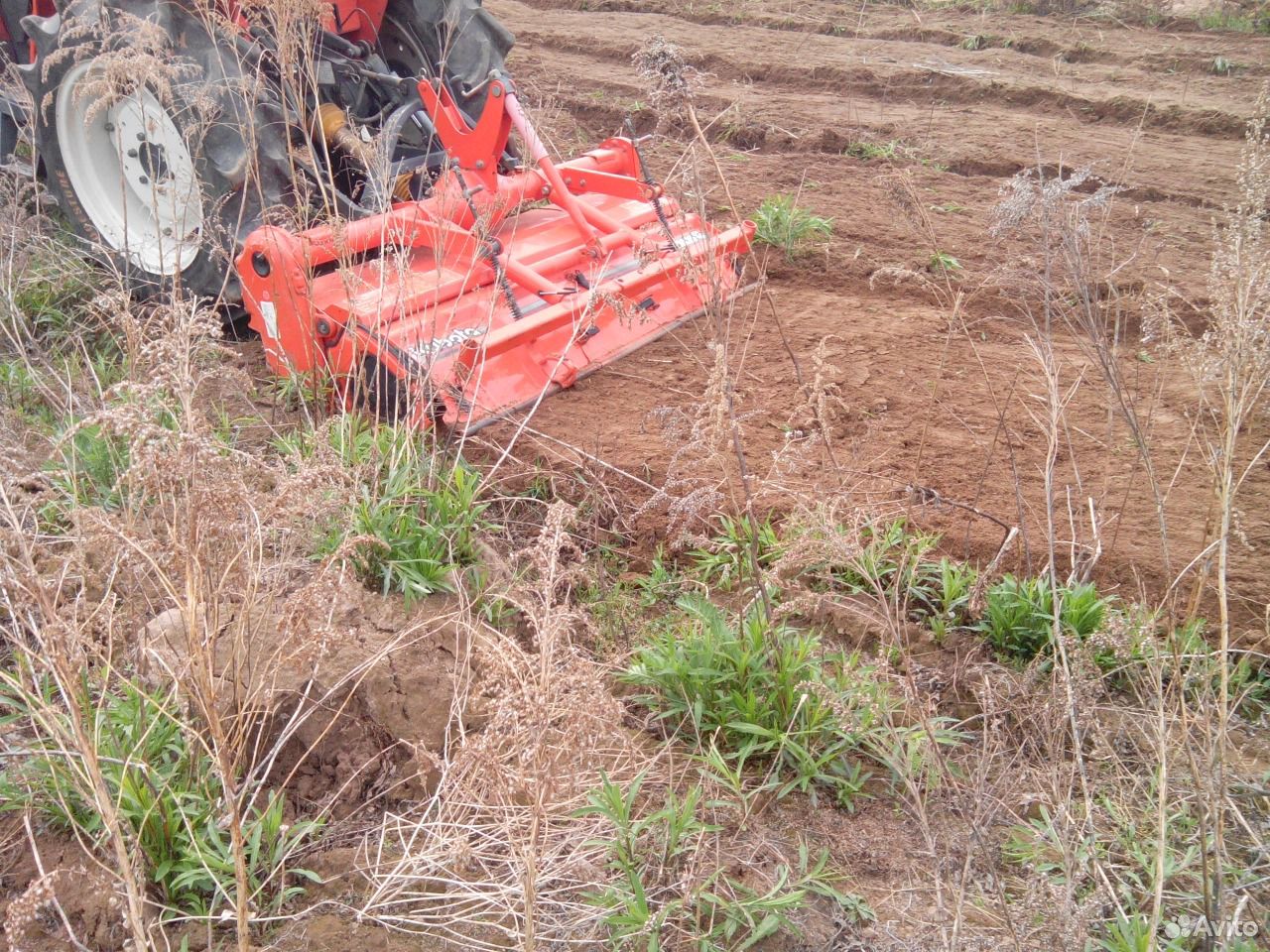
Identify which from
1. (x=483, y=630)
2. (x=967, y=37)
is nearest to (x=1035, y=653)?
(x=483, y=630)

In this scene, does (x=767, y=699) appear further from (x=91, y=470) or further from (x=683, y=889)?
(x=91, y=470)

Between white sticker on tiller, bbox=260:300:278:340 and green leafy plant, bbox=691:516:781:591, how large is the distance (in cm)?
173

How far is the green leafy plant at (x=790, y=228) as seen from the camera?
195 inches

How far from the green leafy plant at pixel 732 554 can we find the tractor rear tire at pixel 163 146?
1.82 meters

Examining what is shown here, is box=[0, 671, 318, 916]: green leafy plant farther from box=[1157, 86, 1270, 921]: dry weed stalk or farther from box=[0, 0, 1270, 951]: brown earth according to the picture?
box=[1157, 86, 1270, 921]: dry weed stalk

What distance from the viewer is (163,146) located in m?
3.94

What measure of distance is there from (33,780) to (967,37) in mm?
8420

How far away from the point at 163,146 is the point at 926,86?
5399 mm

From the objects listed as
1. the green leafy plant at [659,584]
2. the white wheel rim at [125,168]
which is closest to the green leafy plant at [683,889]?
the green leafy plant at [659,584]

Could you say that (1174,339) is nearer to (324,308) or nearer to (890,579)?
(890,579)

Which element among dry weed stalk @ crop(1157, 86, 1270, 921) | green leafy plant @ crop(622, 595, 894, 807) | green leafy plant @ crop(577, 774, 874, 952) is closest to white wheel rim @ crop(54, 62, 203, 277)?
green leafy plant @ crop(622, 595, 894, 807)

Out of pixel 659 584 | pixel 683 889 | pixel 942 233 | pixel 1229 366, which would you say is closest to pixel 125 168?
pixel 659 584

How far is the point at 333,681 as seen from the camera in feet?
8.34

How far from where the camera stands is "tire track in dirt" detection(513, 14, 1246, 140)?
6656 millimetres
